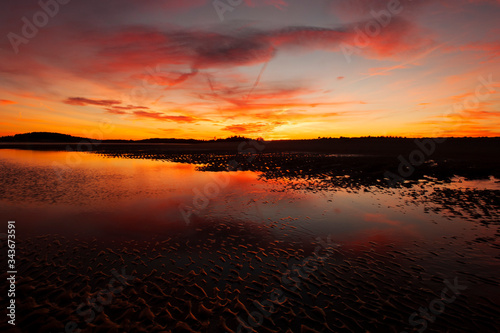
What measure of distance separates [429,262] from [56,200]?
25.2 meters

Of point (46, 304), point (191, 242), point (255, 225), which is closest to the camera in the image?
point (46, 304)

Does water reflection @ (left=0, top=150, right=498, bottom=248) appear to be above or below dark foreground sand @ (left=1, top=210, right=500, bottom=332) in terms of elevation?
above

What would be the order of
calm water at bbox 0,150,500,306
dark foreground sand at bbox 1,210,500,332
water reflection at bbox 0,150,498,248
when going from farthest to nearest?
water reflection at bbox 0,150,498,248 → calm water at bbox 0,150,500,306 → dark foreground sand at bbox 1,210,500,332

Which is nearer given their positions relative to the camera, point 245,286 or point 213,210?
point 245,286

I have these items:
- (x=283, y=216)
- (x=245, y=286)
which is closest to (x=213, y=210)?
(x=283, y=216)

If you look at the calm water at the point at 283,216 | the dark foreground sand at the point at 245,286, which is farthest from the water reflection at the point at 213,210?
the dark foreground sand at the point at 245,286

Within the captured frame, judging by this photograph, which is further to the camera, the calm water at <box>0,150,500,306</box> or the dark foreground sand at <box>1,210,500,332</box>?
the calm water at <box>0,150,500,306</box>

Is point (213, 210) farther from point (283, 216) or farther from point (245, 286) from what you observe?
point (245, 286)

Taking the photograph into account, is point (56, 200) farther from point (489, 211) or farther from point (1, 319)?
point (489, 211)

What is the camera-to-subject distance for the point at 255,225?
1501cm

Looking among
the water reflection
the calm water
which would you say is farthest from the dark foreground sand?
the water reflection

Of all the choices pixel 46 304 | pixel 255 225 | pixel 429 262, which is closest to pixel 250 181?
pixel 255 225

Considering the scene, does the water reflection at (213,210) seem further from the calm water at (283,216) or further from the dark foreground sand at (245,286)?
the dark foreground sand at (245,286)

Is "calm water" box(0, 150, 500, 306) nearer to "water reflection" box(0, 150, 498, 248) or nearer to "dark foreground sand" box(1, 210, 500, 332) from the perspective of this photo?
"water reflection" box(0, 150, 498, 248)
